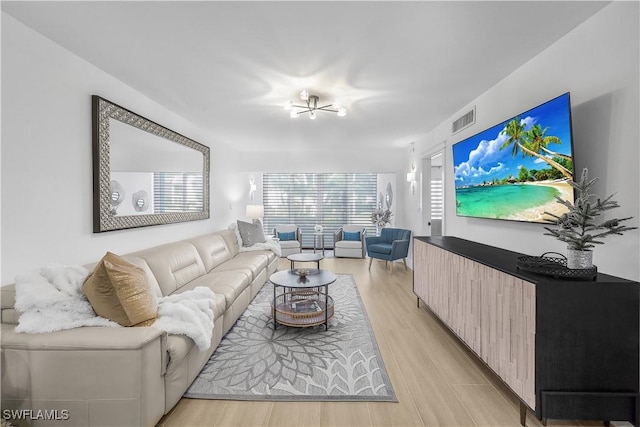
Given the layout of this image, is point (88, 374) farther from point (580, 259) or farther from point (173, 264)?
point (580, 259)

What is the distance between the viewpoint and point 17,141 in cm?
193

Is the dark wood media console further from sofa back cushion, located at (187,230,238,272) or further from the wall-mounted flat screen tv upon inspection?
sofa back cushion, located at (187,230,238,272)

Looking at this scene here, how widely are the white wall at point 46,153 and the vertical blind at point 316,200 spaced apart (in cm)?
499

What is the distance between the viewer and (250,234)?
5.34 m

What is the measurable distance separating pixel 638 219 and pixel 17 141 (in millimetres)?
3825

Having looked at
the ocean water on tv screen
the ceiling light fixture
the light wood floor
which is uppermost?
the ceiling light fixture

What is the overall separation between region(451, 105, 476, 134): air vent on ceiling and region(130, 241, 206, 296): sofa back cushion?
146 inches

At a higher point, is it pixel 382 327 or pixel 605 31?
pixel 605 31

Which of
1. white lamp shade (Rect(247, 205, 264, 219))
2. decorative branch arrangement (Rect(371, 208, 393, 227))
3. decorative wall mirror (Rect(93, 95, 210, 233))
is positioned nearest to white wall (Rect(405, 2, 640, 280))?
decorative wall mirror (Rect(93, 95, 210, 233))

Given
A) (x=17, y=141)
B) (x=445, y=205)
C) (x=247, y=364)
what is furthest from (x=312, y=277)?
(x=17, y=141)

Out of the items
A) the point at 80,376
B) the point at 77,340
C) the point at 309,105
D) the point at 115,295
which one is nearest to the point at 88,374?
the point at 80,376

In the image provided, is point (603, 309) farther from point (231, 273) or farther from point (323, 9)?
point (231, 273)

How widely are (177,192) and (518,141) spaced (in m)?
3.91

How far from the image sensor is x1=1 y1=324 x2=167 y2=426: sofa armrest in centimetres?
156
